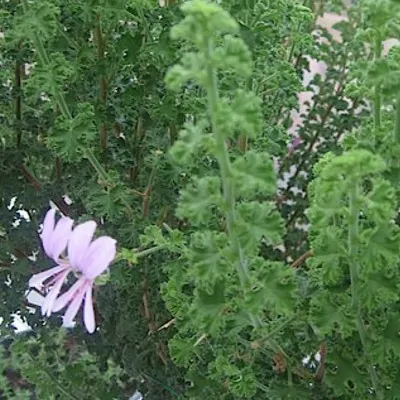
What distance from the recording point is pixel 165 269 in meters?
0.75

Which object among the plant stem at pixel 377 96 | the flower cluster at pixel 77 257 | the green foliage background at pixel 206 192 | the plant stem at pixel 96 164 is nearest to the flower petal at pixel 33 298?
the green foliage background at pixel 206 192

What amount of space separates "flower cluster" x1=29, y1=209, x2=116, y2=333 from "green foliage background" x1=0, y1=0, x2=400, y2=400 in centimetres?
5

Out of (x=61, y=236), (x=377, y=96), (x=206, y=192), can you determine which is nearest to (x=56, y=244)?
(x=61, y=236)

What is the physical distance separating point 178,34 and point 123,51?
0.33 meters

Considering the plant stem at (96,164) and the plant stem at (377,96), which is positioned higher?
the plant stem at (377,96)

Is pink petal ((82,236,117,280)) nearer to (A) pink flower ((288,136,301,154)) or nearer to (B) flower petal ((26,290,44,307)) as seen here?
(B) flower petal ((26,290,44,307))

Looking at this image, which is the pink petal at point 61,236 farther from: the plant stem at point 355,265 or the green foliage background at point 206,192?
the plant stem at point 355,265

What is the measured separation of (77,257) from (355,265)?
171 mm

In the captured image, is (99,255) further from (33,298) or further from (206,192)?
(33,298)

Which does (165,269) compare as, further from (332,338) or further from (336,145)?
(336,145)

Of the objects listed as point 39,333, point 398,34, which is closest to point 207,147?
point 398,34

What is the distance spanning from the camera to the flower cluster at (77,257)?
603 mm

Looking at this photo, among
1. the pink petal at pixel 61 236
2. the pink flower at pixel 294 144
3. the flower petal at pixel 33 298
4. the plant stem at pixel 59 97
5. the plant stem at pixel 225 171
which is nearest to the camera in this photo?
the plant stem at pixel 225 171

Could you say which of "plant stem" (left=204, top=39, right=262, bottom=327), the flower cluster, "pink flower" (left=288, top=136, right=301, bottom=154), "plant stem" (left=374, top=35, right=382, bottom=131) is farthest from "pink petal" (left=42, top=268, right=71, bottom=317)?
"pink flower" (left=288, top=136, right=301, bottom=154)
